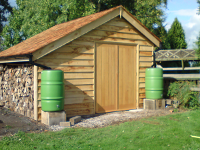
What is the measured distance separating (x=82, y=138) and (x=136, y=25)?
5.00m

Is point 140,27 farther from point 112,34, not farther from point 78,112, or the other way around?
point 78,112

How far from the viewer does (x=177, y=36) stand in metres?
21.3

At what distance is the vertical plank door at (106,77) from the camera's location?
7879mm

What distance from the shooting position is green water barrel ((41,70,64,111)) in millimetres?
6320

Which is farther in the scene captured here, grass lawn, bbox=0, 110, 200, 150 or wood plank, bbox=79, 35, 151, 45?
wood plank, bbox=79, 35, 151, 45

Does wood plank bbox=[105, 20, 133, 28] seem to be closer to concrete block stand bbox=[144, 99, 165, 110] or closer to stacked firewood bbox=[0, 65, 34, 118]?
concrete block stand bbox=[144, 99, 165, 110]

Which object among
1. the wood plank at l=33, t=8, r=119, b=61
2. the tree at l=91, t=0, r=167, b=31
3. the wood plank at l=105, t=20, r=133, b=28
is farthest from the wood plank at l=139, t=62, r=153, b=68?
the tree at l=91, t=0, r=167, b=31

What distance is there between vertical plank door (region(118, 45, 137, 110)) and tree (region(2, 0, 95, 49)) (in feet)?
28.1

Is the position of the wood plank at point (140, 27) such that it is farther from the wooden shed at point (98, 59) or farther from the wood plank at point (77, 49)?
the wood plank at point (77, 49)

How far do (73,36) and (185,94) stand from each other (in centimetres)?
454

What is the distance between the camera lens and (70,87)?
23.8ft

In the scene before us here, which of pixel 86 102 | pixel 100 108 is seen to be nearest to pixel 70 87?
pixel 86 102

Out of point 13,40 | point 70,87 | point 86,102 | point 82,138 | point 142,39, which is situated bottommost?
point 82,138

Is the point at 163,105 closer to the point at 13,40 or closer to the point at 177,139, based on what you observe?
the point at 177,139
